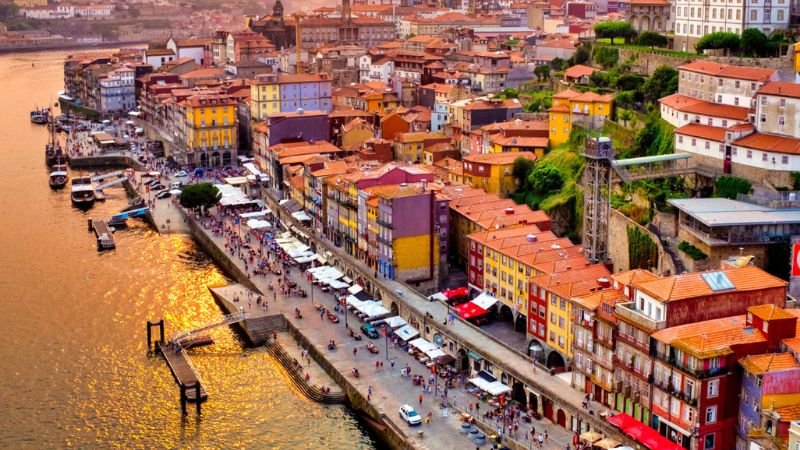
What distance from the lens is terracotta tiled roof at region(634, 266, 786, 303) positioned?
106ft

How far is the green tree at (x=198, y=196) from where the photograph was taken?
65.2 metres

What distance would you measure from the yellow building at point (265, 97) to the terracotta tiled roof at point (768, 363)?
5553cm

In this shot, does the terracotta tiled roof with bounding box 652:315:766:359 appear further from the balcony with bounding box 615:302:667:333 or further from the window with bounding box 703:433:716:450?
the window with bounding box 703:433:716:450

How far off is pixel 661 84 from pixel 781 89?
41.9ft

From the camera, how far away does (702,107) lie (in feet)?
160

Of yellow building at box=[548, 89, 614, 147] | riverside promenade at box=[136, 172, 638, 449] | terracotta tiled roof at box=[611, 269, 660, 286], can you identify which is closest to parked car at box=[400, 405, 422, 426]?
riverside promenade at box=[136, 172, 638, 449]

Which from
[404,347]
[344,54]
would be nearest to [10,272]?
[404,347]

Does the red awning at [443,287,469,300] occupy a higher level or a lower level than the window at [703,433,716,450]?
higher

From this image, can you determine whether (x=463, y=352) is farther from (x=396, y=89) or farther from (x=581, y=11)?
(x=581, y=11)

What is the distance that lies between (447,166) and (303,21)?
6500 cm

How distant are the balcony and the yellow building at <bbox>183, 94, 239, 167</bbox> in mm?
52672

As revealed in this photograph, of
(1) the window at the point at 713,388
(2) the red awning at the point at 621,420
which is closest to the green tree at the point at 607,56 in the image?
(2) the red awning at the point at 621,420

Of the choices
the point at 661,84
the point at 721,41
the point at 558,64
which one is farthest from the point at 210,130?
the point at 721,41

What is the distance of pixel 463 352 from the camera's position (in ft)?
135
